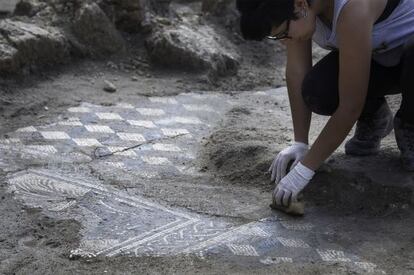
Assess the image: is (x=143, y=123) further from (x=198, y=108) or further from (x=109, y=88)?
(x=109, y=88)

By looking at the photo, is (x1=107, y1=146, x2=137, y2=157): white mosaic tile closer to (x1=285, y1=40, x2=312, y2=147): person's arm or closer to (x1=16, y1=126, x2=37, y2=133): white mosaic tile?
(x1=16, y1=126, x2=37, y2=133): white mosaic tile

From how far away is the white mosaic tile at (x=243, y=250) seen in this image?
2023 mm

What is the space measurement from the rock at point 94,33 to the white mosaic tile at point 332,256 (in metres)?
2.35

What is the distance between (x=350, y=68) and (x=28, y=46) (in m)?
2.11

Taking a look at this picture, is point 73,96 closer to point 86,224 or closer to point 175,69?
point 175,69

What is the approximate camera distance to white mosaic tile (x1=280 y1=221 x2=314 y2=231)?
221cm

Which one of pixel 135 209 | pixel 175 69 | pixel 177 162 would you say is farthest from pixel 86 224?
pixel 175 69

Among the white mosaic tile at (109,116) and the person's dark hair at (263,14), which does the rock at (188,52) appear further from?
the person's dark hair at (263,14)

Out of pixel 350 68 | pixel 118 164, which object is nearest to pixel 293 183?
pixel 350 68

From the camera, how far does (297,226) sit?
222 cm

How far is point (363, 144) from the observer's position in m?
2.56

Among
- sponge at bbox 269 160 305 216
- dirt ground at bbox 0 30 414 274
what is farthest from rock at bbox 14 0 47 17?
sponge at bbox 269 160 305 216

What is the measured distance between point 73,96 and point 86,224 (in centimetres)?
142

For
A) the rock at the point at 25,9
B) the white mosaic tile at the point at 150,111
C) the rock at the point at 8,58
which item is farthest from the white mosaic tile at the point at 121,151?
the rock at the point at 25,9
